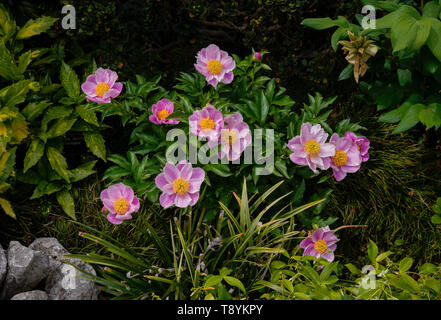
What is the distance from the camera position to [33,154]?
2.48 meters

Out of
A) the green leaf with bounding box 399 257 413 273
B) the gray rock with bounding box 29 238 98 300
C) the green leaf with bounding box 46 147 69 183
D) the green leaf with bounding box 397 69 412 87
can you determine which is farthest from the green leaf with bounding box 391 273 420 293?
the green leaf with bounding box 46 147 69 183

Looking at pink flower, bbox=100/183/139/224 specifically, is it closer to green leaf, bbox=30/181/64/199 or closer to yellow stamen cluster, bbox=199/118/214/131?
yellow stamen cluster, bbox=199/118/214/131

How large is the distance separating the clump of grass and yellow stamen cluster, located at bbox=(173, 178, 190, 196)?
3.29 feet

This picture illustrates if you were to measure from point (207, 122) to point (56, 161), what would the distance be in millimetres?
994

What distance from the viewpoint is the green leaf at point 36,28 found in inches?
102

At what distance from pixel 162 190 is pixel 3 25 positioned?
145 cm

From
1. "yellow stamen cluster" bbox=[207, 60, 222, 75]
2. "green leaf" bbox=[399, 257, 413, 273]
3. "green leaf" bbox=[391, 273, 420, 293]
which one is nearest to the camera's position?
"green leaf" bbox=[391, 273, 420, 293]

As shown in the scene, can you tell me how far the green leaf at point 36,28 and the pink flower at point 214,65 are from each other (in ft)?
3.07

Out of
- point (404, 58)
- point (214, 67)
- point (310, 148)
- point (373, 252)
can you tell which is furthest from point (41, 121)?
point (404, 58)

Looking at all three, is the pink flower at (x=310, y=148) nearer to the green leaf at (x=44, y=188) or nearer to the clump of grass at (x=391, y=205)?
the clump of grass at (x=391, y=205)

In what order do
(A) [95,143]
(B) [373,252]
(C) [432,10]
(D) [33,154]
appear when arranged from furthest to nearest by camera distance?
1. (A) [95,143]
2. (D) [33,154]
3. (C) [432,10]
4. (B) [373,252]

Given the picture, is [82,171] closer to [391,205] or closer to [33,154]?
[33,154]

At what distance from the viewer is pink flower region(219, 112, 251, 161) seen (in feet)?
7.01

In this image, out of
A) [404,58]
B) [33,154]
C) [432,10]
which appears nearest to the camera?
[432,10]
